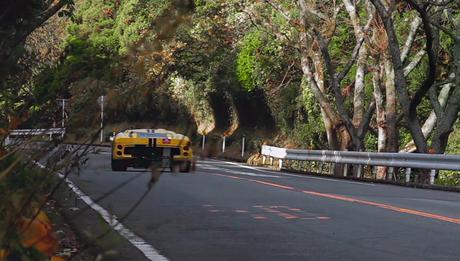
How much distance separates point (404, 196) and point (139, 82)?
12.6m

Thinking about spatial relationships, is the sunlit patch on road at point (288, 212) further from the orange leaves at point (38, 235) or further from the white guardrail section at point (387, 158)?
the white guardrail section at point (387, 158)

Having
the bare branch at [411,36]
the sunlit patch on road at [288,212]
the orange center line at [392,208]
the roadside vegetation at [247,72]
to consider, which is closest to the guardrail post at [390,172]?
the roadside vegetation at [247,72]

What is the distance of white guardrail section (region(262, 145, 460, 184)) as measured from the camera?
2022 cm

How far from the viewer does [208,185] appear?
17.4m

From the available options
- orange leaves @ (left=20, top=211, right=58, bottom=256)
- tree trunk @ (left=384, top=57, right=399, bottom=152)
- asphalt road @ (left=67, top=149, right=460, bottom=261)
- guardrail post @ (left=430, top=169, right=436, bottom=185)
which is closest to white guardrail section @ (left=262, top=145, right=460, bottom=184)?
guardrail post @ (left=430, top=169, right=436, bottom=185)

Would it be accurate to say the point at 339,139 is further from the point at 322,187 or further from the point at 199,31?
the point at 322,187

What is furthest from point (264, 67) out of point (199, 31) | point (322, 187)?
point (322, 187)

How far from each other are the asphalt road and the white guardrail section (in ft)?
11.6

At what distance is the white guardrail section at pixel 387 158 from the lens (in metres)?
20.2

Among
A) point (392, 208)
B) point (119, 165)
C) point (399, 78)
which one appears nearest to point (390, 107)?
point (399, 78)

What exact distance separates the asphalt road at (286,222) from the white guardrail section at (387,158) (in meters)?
3.55

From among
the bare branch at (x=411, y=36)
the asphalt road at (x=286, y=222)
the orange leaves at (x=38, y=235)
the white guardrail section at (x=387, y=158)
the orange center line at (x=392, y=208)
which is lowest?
the asphalt road at (x=286, y=222)

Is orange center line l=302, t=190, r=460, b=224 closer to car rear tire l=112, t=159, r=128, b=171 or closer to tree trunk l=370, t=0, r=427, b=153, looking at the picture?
car rear tire l=112, t=159, r=128, b=171

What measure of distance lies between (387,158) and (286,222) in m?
12.9
